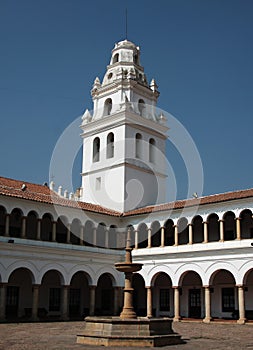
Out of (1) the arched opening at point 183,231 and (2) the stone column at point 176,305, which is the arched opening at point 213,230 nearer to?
(1) the arched opening at point 183,231

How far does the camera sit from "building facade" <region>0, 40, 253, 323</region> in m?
28.1

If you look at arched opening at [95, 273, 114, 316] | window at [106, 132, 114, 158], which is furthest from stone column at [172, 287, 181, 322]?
window at [106, 132, 114, 158]

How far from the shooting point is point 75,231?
31.9 meters

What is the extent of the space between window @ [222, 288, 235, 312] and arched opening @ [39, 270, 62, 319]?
10.0m

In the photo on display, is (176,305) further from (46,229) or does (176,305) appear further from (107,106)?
(107,106)

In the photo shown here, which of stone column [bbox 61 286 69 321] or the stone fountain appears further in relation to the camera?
stone column [bbox 61 286 69 321]

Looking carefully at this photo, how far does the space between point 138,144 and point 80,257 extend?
1111 centimetres

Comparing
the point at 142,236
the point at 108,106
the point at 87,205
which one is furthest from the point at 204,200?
the point at 108,106

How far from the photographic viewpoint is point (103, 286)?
35094mm

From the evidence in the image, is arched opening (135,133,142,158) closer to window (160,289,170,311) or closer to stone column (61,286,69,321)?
window (160,289,170,311)

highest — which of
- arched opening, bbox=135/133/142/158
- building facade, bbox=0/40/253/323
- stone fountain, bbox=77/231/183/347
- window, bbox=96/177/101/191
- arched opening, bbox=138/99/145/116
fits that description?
arched opening, bbox=138/99/145/116

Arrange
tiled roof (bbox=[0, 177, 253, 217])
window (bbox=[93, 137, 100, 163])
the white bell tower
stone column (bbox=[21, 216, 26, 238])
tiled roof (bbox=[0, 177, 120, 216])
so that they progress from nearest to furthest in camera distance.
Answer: stone column (bbox=[21, 216, 26, 238])
tiled roof (bbox=[0, 177, 253, 217])
tiled roof (bbox=[0, 177, 120, 216])
the white bell tower
window (bbox=[93, 137, 100, 163])

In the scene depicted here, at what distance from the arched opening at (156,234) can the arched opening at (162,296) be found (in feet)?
6.70

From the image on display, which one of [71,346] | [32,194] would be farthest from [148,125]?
[71,346]
